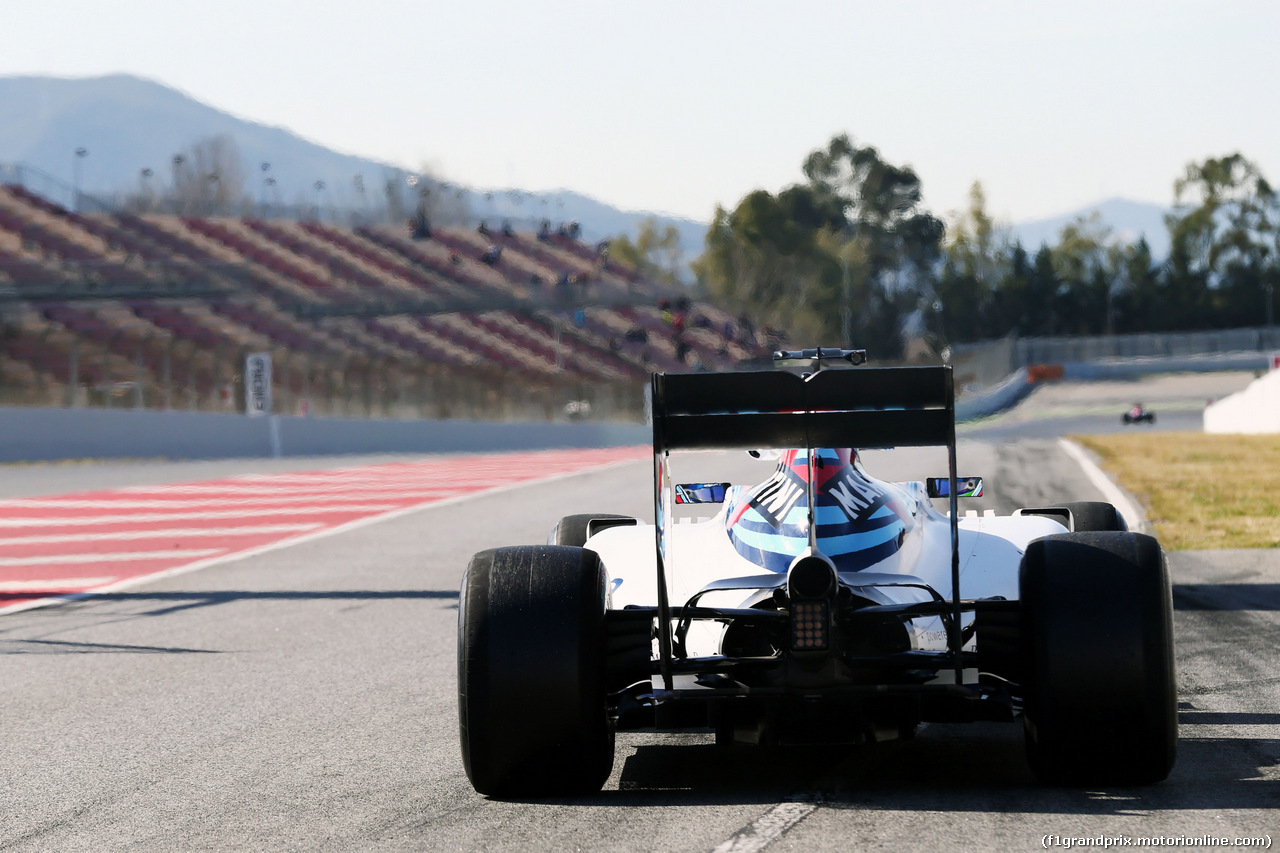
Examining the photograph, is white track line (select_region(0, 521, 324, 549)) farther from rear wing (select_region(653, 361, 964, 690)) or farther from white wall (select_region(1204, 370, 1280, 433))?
white wall (select_region(1204, 370, 1280, 433))

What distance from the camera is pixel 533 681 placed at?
15.8 ft

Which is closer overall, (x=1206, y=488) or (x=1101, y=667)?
(x=1101, y=667)

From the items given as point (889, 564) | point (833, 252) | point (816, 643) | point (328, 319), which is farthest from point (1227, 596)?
point (833, 252)

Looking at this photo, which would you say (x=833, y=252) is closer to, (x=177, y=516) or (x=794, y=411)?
(x=177, y=516)

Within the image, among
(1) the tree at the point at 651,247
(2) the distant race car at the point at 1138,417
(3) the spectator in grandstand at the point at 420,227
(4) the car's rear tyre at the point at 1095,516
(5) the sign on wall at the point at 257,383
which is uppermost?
(1) the tree at the point at 651,247

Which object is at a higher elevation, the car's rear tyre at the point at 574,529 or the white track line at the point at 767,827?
the car's rear tyre at the point at 574,529

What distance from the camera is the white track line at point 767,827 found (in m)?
4.33

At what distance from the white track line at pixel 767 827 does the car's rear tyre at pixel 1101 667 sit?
777 millimetres

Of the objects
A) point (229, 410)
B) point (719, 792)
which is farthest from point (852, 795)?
point (229, 410)

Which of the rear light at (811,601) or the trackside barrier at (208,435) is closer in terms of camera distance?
the rear light at (811,601)

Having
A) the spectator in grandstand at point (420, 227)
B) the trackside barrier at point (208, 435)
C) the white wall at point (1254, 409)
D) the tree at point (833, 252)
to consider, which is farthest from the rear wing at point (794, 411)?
the tree at point (833, 252)

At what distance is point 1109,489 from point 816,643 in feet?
49.9

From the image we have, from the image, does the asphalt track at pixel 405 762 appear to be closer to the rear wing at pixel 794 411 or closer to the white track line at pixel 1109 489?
the rear wing at pixel 794 411

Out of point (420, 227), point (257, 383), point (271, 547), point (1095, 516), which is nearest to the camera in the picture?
point (1095, 516)
